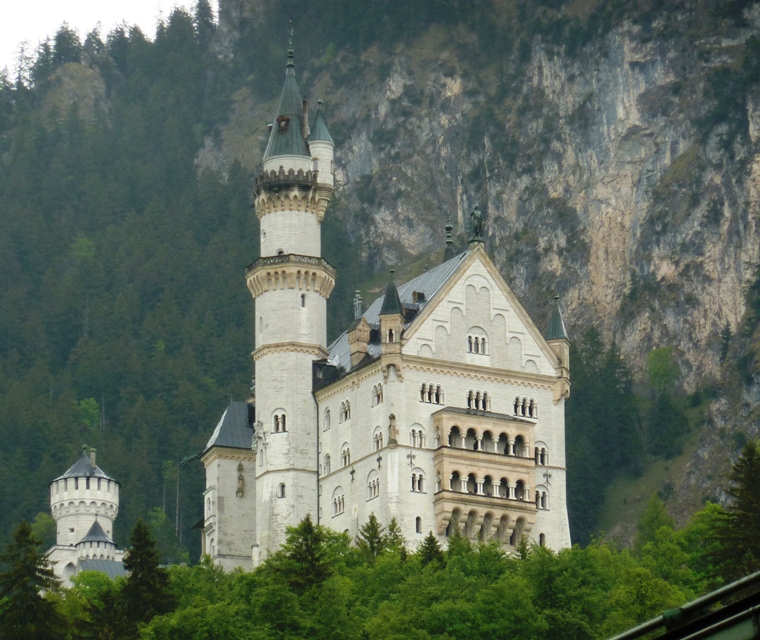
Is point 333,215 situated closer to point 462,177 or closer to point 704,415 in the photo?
point 462,177

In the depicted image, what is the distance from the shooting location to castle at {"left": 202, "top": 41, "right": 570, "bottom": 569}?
87.3 meters

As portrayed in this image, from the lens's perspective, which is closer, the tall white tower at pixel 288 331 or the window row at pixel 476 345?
the window row at pixel 476 345

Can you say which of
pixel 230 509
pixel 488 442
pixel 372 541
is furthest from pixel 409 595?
pixel 230 509

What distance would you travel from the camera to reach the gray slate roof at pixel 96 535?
120m

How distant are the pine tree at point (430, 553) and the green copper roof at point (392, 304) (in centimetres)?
1189

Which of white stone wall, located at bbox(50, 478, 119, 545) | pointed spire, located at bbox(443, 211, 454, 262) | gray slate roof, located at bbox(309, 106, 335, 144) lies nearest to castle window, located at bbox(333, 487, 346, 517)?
pointed spire, located at bbox(443, 211, 454, 262)

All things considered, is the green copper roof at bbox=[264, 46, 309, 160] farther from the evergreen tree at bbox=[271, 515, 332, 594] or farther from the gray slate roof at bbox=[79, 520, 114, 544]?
the gray slate roof at bbox=[79, 520, 114, 544]

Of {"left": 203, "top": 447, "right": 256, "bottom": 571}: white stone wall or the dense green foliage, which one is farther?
{"left": 203, "top": 447, "right": 256, "bottom": 571}: white stone wall

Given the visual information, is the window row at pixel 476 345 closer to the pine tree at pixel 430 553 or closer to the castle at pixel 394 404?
the castle at pixel 394 404

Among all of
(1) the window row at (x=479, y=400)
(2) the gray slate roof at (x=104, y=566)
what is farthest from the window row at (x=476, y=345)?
(2) the gray slate roof at (x=104, y=566)

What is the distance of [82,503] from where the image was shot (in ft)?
415

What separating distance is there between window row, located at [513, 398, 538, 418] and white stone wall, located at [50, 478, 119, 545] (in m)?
41.7

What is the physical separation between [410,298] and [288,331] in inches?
218

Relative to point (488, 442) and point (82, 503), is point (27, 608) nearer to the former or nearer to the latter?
point (488, 442)
